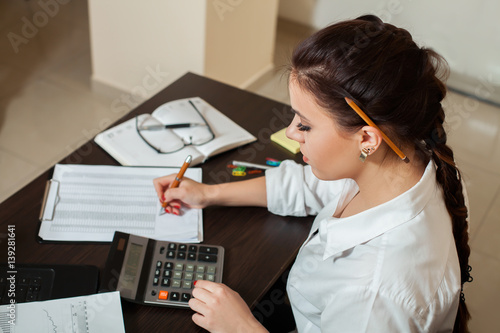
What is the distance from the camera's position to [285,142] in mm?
1488

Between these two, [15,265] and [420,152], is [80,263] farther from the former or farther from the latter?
[420,152]

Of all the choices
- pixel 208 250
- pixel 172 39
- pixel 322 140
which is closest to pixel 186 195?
pixel 208 250

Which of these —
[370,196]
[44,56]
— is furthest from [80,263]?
[44,56]

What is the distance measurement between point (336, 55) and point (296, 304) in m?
0.53

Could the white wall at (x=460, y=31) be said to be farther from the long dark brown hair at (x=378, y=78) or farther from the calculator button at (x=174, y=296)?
the calculator button at (x=174, y=296)

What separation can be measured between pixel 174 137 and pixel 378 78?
69 centimetres

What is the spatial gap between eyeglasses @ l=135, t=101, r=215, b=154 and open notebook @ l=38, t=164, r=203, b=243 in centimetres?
10

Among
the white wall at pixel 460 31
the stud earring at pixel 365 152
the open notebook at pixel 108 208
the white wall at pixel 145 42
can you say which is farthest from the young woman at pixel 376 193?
the white wall at pixel 460 31

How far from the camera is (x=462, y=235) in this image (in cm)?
109

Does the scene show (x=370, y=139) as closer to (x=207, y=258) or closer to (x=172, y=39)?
(x=207, y=258)

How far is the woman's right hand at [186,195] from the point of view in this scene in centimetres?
127

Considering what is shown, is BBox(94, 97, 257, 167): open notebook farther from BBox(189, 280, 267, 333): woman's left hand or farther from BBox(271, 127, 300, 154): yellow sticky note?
BBox(189, 280, 267, 333): woman's left hand

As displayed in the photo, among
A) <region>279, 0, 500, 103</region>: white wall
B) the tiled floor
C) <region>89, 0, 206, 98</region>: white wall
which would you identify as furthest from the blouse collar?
<region>279, 0, 500, 103</region>: white wall

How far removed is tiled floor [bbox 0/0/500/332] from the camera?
2338 millimetres
